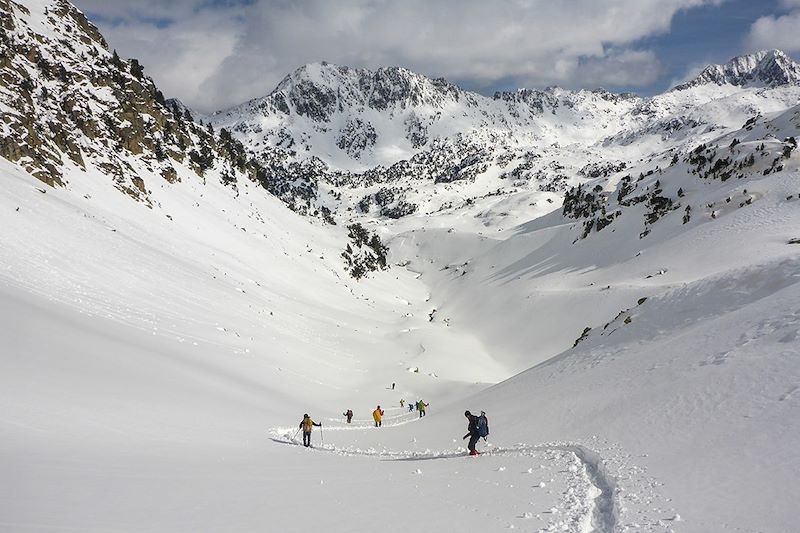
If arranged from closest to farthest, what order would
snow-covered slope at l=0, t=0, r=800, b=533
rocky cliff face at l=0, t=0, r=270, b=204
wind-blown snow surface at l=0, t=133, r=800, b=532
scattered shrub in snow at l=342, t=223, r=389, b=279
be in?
wind-blown snow surface at l=0, t=133, r=800, b=532 → snow-covered slope at l=0, t=0, r=800, b=533 → rocky cliff face at l=0, t=0, r=270, b=204 → scattered shrub in snow at l=342, t=223, r=389, b=279

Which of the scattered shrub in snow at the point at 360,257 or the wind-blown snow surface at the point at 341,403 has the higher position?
the scattered shrub in snow at the point at 360,257

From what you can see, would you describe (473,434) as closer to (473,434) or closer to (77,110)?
(473,434)

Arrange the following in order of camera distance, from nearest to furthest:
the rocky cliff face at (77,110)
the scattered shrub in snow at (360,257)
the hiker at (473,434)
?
the hiker at (473,434)
the rocky cliff face at (77,110)
the scattered shrub in snow at (360,257)

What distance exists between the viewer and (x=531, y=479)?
45.2ft

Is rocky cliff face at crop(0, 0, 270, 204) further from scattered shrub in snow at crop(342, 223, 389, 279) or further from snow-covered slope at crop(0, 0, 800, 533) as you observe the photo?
scattered shrub in snow at crop(342, 223, 389, 279)

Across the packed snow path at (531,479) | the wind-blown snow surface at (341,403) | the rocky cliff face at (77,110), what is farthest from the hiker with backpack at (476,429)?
the rocky cliff face at (77,110)

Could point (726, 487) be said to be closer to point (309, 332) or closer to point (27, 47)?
point (309, 332)

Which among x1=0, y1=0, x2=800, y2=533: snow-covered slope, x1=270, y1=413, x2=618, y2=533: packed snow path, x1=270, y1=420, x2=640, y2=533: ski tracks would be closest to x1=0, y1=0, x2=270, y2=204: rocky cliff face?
x1=0, y1=0, x2=800, y2=533: snow-covered slope

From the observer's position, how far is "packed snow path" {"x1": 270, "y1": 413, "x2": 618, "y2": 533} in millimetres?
10438

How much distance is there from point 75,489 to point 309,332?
4598 centimetres

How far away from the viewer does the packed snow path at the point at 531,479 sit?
34.2ft

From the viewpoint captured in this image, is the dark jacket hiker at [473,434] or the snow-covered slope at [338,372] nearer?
the snow-covered slope at [338,372]

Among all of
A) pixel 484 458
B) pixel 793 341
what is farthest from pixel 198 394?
pixel 793 341

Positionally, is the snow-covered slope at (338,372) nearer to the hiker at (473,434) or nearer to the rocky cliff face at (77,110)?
the rocky cliff face at (77,110)
